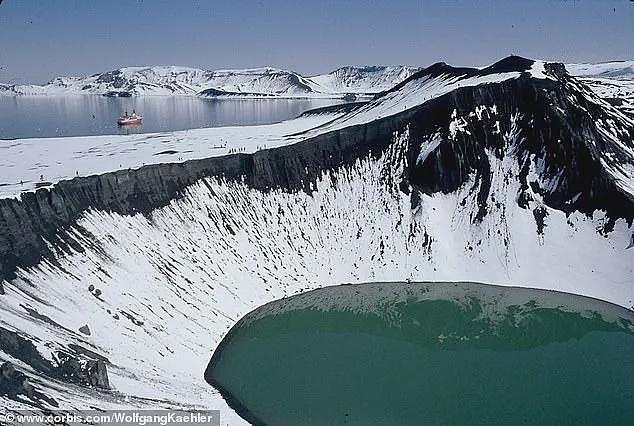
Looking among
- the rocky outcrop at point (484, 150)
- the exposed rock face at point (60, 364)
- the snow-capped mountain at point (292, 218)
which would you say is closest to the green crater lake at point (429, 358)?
the snow-capped mountain at point (292, 218)

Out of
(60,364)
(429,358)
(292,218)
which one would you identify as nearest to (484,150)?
(292,218)

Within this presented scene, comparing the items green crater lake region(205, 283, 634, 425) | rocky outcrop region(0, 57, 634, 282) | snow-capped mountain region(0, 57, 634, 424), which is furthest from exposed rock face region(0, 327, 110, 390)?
rocky outcrop region(0, 57, 634, 282)

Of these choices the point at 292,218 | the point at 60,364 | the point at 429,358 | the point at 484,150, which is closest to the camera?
the point at 60,364

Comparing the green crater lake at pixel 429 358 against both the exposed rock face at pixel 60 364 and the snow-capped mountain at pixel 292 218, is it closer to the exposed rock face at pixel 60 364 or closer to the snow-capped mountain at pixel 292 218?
the snow-capped mountain at pixel 292 218

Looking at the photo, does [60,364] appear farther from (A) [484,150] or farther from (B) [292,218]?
(A) [484,150]

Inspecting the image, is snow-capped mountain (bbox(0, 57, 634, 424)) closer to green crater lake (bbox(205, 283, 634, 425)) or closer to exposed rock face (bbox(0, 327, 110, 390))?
exposed rock face (bbox(0, 327, 110, 390))
